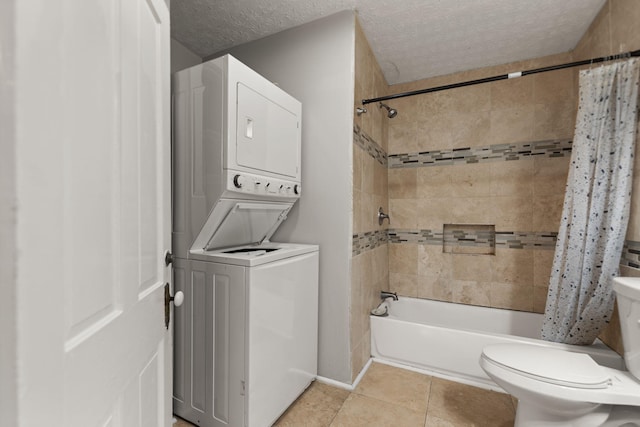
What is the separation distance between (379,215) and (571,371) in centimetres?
160

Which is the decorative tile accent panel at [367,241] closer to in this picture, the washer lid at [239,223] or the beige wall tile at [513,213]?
the washer lid at [239,223]

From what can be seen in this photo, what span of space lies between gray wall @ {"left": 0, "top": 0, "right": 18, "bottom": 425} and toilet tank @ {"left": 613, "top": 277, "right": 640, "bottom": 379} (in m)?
1.98

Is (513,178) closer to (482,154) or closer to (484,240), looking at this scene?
(482,154)

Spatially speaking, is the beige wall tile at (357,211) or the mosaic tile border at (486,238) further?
the mosaic tile border at (486,238)

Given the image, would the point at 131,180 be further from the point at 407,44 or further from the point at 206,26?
the point at 407,44

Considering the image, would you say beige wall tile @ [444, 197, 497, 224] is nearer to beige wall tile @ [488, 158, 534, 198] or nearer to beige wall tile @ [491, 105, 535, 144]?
beige wall tile @ [488, 158, 534, 198]

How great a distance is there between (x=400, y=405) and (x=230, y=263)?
138cm

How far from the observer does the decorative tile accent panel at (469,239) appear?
8.67ft

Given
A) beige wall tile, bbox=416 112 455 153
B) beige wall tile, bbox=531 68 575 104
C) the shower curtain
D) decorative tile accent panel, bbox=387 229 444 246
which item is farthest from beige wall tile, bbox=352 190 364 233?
beige wall tile, bbox=531 68 575 104

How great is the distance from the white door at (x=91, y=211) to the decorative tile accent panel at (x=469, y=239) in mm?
2526

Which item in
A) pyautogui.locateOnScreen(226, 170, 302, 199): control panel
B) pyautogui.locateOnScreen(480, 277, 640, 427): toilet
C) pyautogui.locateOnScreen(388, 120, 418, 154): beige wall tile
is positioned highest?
pyautogui.locateOnScreen(388, 120, 418, 154): beige wall tile

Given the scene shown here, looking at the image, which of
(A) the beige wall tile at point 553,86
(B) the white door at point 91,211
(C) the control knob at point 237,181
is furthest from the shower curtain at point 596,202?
(B) the white door at point 91,211

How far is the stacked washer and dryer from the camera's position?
4.78ft

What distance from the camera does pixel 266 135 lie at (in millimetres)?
1699
